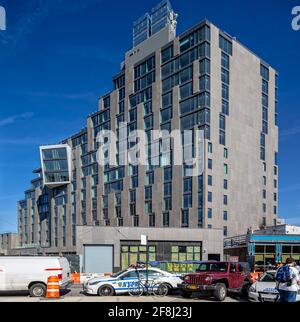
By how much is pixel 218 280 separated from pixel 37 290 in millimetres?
7626

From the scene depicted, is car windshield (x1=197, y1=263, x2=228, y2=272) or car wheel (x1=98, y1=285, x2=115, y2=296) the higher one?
car windshield (x1=197, y1=263, x2=228, y2=272)

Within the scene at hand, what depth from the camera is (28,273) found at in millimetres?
18469

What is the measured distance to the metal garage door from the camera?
50.2 m

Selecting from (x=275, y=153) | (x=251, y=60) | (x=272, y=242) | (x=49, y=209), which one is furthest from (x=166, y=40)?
(x=49, y=209)

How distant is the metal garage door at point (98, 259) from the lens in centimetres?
5022

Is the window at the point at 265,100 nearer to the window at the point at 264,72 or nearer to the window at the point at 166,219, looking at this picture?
the window at the point at 264,72

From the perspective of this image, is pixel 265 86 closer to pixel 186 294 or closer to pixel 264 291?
pixel 186 294

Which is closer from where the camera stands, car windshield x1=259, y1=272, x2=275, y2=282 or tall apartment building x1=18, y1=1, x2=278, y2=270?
car windshield x1=259, y1=272, x2=275, y2=282

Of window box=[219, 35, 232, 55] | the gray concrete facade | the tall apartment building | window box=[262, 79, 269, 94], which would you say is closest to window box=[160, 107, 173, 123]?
the tall apartment building

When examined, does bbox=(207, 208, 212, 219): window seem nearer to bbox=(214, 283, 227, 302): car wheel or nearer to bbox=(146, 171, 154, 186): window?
bbox=(146, 171, 154, 186): window

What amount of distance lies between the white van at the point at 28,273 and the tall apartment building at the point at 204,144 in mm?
36013

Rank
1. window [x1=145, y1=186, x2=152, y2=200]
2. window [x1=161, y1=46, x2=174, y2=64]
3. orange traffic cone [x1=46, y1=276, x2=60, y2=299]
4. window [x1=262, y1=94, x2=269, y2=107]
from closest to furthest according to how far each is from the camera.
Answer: orange traffic cone [x1=46, y1=276, x2=60, y2=299]
window [x1=161, y1=46, x2=174, y2=64]
window [x1=262, y1=94, x2=269, y2=107]
window [x1=145, y1=186, x2=152, y2=200]

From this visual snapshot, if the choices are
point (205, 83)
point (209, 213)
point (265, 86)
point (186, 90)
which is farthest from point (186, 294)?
point (265, 86)
